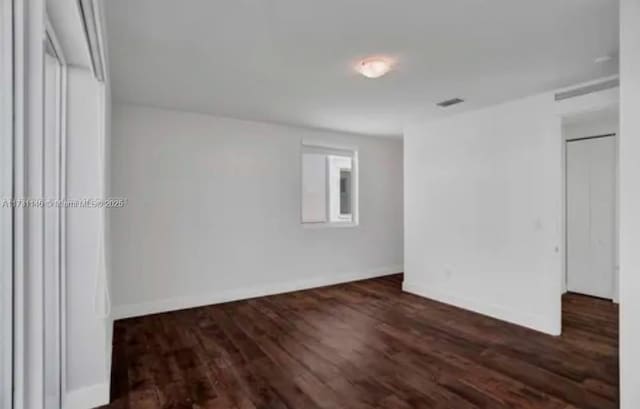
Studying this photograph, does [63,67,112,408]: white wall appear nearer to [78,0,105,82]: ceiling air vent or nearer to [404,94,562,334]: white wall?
[78,0,105,82]: ceiling air vent

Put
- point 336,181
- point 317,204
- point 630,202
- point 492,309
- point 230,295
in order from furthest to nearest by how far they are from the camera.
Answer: point 336,181 → point 317,204 → point 230,295 → point 492,309 → point 630,202

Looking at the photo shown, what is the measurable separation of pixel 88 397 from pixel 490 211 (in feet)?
13.6

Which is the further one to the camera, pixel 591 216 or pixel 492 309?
pixel 591 216

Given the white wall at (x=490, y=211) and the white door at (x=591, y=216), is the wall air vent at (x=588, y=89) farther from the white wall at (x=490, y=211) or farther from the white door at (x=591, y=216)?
the white door at (x=591, y=216)

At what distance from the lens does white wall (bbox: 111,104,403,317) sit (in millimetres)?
4043

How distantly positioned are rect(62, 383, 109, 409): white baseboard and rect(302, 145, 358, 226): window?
3566 millimetres

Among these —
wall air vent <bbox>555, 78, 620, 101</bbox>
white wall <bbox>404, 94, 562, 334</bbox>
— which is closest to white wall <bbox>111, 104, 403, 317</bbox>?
white wall <bbox>404, 94, 562, 334</bbox>

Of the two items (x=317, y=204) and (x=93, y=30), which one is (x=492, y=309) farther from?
(x=93, y=30)

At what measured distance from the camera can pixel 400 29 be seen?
2.29 metres

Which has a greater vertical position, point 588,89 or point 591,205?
point 588,89

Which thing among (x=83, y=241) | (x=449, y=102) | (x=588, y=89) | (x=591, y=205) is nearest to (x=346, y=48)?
(x=449, y=102)

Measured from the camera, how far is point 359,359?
2938 millimetres
